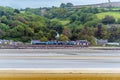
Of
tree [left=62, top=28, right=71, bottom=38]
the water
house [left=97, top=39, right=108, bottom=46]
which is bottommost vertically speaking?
the water

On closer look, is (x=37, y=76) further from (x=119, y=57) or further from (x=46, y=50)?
(x=119, y=57)

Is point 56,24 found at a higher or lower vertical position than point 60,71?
higher

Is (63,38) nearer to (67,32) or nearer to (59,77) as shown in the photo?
(67,32)

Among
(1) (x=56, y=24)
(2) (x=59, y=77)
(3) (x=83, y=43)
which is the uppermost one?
(1) (x=56, y=24)

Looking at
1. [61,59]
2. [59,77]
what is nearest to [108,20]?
[61,59]

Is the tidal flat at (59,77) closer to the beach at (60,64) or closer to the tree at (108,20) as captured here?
the beach at (60,64)

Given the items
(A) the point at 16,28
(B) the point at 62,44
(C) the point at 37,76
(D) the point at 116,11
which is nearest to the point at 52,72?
(C) the point at 37,76

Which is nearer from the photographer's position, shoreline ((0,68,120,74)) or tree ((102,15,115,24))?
shoreline ((0,68,120,74))

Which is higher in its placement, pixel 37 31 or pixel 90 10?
pixel 90 10

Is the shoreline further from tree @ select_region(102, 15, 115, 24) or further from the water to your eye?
tree @ select_region(102, 15, 115, 24)

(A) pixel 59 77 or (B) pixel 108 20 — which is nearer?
(A) pixel 59 77

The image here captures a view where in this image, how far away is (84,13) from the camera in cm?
120

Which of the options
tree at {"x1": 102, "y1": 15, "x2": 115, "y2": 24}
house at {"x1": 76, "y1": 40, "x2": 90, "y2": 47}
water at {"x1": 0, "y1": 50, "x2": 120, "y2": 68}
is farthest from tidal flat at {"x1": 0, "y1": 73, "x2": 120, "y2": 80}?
tree at {"x1": 102, "y1": 15, "x2": 115, "y2": 24}

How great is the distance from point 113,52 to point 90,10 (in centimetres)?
31
